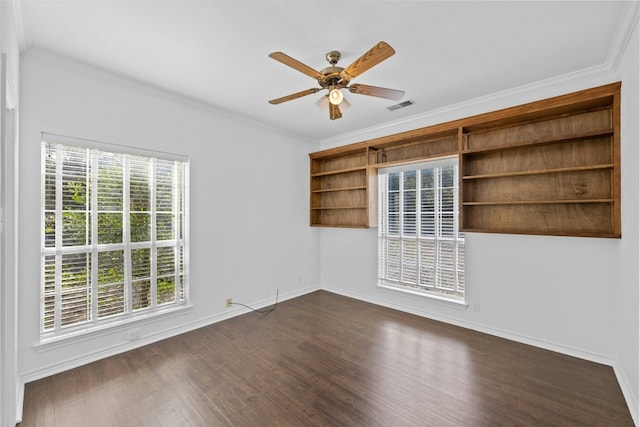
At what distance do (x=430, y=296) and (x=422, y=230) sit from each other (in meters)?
0.91

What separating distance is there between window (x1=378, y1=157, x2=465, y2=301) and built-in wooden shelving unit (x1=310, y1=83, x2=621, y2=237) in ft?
0.86

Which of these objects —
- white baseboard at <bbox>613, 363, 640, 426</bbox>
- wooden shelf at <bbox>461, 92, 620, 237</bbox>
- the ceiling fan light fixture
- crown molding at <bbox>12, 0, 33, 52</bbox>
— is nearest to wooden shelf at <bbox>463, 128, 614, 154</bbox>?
wooden shelf at <bbox>461, 92, 620, 237</bbox>

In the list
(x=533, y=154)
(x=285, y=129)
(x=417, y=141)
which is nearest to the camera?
(x=533, y=154)

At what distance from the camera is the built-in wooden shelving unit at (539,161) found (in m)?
2.75

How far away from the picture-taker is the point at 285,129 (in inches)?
183

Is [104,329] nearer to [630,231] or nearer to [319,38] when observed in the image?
[319,38]

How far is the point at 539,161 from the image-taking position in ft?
10.2

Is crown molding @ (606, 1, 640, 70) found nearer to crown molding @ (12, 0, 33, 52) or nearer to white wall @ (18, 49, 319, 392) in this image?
white wall @ (18, 49, 319, 392)

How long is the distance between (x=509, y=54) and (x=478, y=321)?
9.53ft

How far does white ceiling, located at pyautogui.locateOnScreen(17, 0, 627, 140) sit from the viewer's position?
6.46ft

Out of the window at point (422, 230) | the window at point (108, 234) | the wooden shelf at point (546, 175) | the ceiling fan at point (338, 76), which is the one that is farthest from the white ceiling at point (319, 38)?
the window at point (422, 230)

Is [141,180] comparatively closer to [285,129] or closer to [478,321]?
[285,129]

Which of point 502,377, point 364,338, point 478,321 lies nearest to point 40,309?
point 364,338

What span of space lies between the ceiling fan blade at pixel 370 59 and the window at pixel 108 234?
7.52ft
